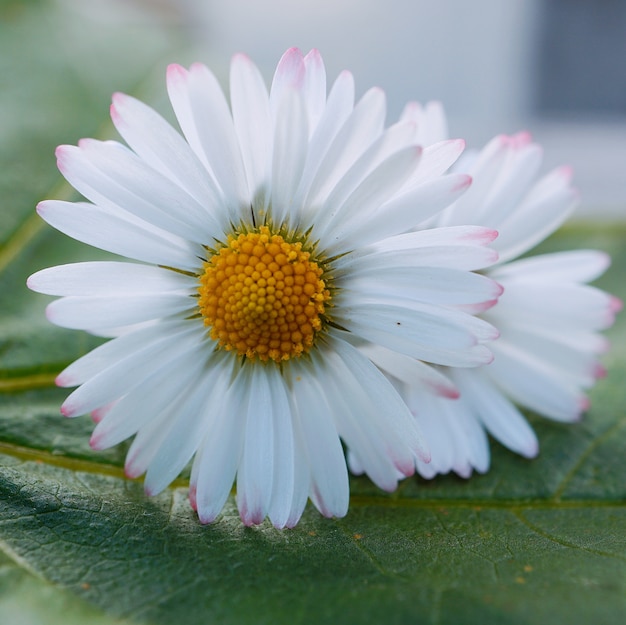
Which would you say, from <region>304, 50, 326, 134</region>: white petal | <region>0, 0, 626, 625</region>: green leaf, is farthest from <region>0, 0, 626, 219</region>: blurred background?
<region>304, 50, 326, 134</region>: white petal

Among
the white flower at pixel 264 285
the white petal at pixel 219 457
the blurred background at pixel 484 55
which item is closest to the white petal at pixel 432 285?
the white flower at pixel 264 285

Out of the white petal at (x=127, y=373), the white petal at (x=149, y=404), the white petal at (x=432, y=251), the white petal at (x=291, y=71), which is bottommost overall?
the white petal at (x=149, y=404)

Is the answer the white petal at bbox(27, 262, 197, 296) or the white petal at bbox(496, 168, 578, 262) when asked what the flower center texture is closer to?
the white petal at bbox(27, 262, 197, 296)

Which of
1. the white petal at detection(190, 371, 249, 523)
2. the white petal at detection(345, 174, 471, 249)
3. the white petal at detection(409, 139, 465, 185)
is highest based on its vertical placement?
the white petal at detection(409, 139, 465, 185)

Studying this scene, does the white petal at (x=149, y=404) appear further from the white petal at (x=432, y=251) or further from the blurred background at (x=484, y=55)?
the blurred background at (x=484, y=55)

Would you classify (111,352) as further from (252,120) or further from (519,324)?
(519,324)

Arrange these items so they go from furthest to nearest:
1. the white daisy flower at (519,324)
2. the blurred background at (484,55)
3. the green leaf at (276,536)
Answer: the blurred background at (484,55), the white daisy flower at (519,324), the green leaf at (276,536)

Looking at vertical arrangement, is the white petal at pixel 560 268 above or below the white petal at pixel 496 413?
above
